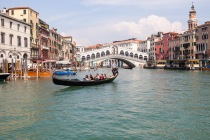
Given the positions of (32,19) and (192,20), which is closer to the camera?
(32,19)

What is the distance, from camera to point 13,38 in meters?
25.3

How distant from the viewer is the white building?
23720 mm

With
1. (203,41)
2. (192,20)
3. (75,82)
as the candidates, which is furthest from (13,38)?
(192,20)

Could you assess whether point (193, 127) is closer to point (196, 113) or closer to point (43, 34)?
point (196, 113)

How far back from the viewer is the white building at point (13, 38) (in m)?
23.7

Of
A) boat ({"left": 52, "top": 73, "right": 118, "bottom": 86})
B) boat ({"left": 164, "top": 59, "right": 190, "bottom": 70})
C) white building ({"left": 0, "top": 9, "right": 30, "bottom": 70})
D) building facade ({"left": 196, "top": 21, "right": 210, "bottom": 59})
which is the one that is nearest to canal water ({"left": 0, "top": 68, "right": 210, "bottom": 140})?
boat ({"left": 52, "top": 73, "right": 118, "bottom": 86})


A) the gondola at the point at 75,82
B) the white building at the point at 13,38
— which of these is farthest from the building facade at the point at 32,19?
the gondola at the point at 75,82

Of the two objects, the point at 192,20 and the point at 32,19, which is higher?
the point at 192,20

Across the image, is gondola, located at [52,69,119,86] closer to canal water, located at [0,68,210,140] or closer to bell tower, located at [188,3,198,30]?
canal water, located at [0,68,210,140]

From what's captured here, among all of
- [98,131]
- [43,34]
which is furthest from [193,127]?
[43,34]

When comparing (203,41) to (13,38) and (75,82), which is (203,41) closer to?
(13,38)

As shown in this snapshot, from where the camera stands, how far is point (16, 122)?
712cm

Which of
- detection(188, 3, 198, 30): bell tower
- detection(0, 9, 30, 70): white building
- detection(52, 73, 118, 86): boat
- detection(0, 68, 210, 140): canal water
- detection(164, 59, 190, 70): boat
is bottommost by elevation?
detection(0, 68, 210, 140): canal water

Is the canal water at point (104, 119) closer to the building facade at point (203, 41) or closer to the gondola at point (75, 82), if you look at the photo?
the gondola at point (75, 82)
